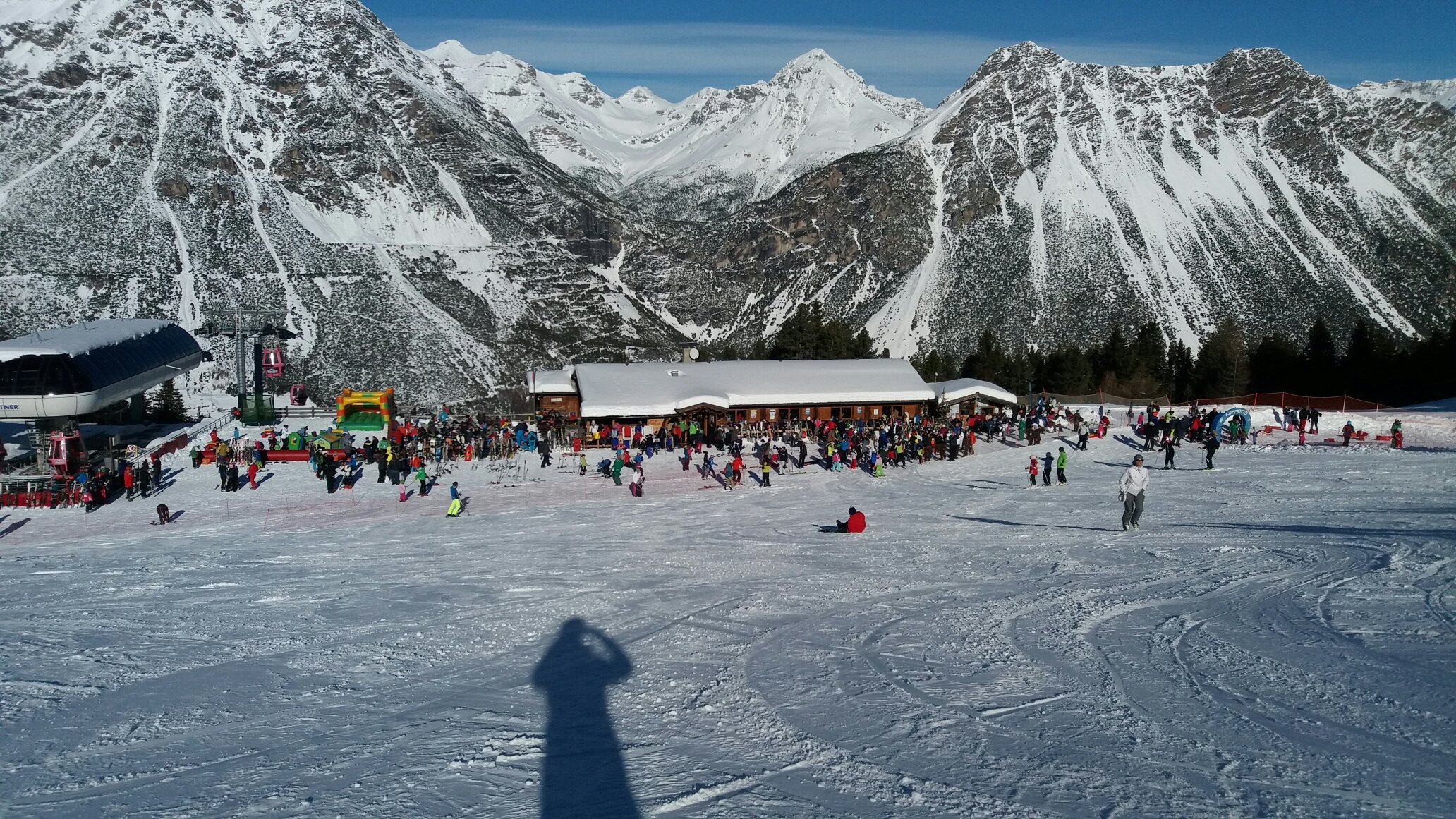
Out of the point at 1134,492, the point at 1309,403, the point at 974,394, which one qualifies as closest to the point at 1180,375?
the point at 1309,403

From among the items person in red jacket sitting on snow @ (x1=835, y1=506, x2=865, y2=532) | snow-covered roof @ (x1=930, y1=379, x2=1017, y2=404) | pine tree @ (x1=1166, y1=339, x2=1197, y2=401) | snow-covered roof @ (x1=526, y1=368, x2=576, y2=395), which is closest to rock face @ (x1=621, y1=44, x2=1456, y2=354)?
pine tree @ (x1=1166, y1=339, x2=1197, y2=401)

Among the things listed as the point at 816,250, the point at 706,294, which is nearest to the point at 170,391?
the point at 706,294

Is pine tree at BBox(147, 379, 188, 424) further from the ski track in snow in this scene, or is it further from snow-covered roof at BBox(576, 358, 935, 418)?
the ski track in snow

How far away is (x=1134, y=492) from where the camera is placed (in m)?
17.6

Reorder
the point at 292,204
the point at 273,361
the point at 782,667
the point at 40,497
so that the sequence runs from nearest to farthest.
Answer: the point at 782,667, the point at 40,497, the point at 273,361, the point at 292,204

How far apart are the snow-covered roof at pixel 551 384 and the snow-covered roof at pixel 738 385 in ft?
3.55

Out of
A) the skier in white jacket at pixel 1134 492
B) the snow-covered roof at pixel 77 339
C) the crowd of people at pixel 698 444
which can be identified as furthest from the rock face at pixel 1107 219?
the skier in white jacket at pixel 1134 492

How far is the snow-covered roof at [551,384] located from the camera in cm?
4241

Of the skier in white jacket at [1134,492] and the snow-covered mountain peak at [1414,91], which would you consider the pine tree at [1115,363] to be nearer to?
the skier in white jacket at [1134,492]

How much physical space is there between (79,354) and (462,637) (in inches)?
1179

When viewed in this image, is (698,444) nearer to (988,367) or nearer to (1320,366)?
(988,367)

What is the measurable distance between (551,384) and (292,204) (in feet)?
328

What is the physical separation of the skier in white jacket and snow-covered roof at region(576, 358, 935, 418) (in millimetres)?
22778

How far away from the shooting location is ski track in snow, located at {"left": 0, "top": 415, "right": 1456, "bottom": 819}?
7.40 m
